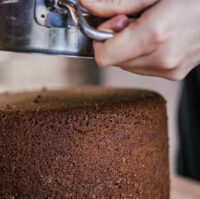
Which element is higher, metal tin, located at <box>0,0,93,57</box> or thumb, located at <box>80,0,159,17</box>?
thumb, located at <box>80,0,159,17</box>

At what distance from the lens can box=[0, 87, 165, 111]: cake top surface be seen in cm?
79

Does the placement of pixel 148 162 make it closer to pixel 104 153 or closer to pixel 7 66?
pixel 104 153

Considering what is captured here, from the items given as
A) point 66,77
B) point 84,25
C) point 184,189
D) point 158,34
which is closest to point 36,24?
point 84,25

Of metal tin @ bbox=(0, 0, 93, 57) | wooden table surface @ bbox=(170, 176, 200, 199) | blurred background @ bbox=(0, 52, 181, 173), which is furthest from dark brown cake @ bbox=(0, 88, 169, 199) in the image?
blurred background @ bbox=(0, 52, 181, 173)

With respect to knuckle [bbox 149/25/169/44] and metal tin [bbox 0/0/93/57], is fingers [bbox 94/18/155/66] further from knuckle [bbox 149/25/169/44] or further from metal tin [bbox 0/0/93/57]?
metal tin [bbox 0/0/93/57]

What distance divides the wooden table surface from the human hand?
711 millimetres

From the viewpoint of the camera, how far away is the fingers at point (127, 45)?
59 centimetres

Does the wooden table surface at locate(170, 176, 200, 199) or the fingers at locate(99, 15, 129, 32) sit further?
the wooden table surface at locate(170, 176, 200, 199)

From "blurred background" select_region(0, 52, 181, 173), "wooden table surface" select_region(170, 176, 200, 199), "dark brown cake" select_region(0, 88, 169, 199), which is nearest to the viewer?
"dark brown cake" select_region(0, 88, 169, 199)

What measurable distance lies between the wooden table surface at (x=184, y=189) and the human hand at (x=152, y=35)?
711 millimetres

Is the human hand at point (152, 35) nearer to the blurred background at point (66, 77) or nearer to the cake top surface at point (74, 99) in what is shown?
the cake top surface at point (74, 99)

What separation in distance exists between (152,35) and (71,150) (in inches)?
11.3

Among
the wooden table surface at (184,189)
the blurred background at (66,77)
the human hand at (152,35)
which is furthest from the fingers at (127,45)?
the blurred background at (66,77)

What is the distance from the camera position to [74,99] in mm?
868
